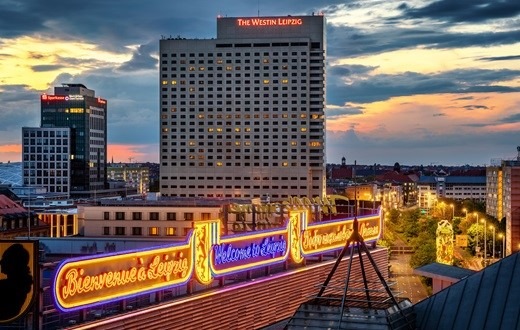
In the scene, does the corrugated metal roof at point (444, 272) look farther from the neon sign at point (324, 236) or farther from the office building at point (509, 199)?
the office building at point (509, 199)

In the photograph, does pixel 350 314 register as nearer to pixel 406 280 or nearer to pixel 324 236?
pixel 324 236

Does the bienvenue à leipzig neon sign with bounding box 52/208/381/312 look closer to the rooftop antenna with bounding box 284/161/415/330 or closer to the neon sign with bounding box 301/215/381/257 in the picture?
the neon sign with bounding box 301/215/381/257

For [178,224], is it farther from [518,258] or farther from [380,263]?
[518,258]

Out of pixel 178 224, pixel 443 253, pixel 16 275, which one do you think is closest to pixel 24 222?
pixel 178 224

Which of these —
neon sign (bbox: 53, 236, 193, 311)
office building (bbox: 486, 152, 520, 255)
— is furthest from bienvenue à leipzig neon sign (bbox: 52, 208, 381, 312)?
office building (bbox: 486, 152, 520, 255)

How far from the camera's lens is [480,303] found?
32125 millimetres

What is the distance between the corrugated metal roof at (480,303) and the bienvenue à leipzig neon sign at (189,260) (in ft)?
37.7

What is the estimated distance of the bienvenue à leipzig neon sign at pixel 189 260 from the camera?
3194 centimetres

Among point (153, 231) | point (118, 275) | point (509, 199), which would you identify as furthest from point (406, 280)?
point (118, 275)

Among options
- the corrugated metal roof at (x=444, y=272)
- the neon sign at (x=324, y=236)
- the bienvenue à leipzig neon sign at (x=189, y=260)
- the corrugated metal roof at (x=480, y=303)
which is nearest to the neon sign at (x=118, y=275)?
the bienvenue à leipzig neon sign at (x=189, y=260)

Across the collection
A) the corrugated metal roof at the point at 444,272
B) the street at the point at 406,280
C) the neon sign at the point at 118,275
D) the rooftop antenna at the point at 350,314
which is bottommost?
the street at the point at 406,280

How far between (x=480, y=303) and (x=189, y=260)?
46.6 feet

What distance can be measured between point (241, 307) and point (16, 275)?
16001 millimetres

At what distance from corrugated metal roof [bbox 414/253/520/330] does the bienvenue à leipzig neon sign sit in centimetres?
1148
